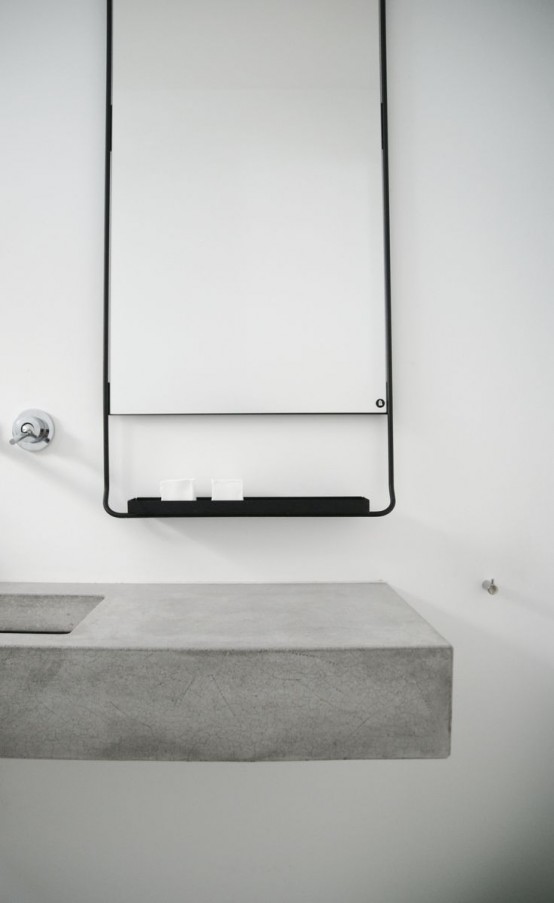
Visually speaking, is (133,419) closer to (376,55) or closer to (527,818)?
(376,55)

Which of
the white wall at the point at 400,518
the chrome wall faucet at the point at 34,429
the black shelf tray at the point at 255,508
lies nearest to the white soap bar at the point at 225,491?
the black shelf tray at the point at 255,508

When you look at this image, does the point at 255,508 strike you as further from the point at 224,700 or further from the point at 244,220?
the point at 244,220

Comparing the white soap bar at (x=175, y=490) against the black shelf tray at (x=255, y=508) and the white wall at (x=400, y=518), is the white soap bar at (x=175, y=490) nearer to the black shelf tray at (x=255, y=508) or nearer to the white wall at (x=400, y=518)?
Answer: the black shelf tray at (x=255, y=508)

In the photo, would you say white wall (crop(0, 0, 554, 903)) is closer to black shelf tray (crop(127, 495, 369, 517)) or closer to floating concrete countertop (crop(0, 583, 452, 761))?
black shelf tray (crop(127, 495, 369, 517))

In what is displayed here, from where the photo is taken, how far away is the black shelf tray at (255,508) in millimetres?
1138

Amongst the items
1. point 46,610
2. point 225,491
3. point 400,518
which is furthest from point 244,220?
point 46,610

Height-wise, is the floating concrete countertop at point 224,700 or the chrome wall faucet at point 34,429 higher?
the chrome wall faucet at point 34,429

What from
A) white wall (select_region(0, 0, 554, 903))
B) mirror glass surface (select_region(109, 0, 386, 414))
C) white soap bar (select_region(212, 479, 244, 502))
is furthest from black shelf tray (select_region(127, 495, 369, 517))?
mirror glass surface (select_region(109, 0, 386, 414))

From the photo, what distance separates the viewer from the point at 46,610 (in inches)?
46.8

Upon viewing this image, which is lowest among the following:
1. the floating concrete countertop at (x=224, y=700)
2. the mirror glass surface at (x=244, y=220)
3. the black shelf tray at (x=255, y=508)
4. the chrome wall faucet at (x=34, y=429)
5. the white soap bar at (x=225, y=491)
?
the floating concrete countertop at (x=224, y=700)

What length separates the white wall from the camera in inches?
50.8

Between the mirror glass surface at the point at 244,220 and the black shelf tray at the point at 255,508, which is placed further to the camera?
the mirror glass surface at the point at 244,220

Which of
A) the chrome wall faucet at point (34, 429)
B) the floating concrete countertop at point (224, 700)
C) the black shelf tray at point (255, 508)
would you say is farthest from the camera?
the chrome wall faucet at point (34, 429)

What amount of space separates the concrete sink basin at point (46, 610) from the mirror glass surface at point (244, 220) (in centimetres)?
51
